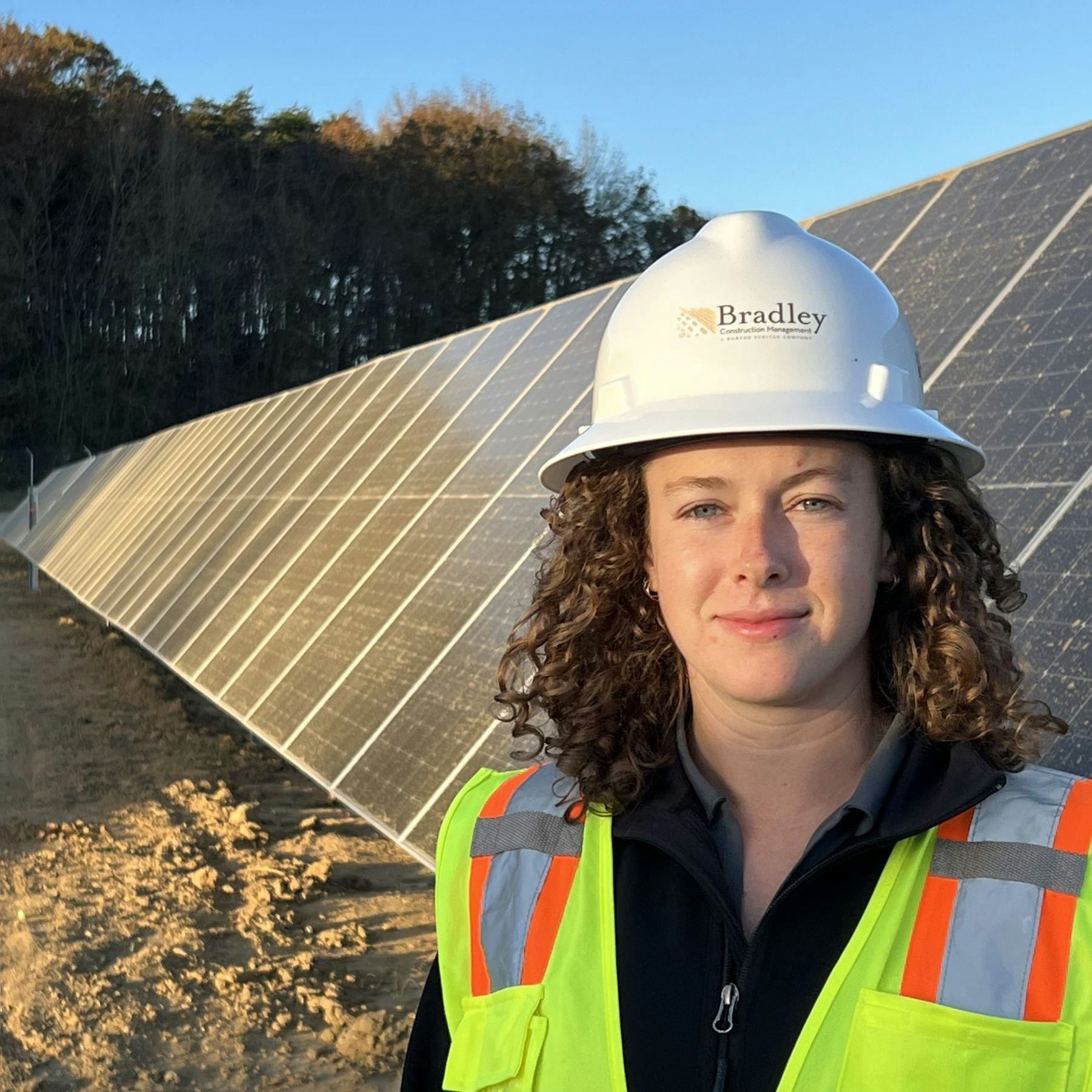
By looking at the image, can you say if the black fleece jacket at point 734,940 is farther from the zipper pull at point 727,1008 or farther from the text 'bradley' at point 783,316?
the text 'bradley' at point 783,316

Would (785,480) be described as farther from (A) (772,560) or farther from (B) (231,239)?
(B) (231,239)

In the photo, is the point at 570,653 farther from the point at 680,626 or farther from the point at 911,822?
the point at 911,822

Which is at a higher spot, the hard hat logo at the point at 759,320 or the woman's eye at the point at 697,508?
the hard hat logo at the point at 759,320

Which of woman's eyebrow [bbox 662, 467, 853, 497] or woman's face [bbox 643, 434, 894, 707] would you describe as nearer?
woman's face [bbox 643, 434, 894, 707]

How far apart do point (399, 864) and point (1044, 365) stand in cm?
644

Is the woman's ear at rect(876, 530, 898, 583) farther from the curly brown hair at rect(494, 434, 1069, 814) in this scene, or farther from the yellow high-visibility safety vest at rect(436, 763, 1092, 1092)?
the yellow high-visibility safety vest at rect(436, 763, 1092, 1092)

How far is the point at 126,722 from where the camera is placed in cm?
1483

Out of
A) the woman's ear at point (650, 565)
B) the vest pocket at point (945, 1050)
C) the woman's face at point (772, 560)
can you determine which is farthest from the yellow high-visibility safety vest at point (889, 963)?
the woman's ear at point (650, 565)

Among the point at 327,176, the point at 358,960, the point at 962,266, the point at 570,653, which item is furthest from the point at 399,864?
the point at 327,176

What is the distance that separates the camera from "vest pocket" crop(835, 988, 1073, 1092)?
6.39 feet

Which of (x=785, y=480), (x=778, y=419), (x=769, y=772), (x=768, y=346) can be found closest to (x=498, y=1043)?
(x=769, y=772)

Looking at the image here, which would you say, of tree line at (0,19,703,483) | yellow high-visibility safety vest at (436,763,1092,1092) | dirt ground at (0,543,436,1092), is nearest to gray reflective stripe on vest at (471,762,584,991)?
yellow high-visibility safety vest at (436,763,1092,1092)

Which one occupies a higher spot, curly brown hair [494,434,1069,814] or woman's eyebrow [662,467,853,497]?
woman's eyebrow [662,467,853,497]

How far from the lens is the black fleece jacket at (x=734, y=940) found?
2.10 metres
